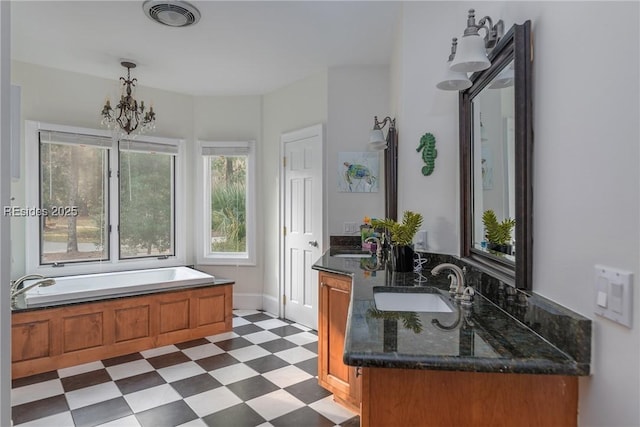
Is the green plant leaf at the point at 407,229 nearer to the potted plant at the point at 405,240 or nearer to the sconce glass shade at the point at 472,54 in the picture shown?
the potted plant at the point at 405,240

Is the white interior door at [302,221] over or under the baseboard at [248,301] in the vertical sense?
over

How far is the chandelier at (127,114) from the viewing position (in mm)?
3491

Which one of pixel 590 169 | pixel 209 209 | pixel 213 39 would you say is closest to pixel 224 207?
pixel 209 209

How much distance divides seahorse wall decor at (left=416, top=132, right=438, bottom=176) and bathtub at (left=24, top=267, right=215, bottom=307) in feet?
7.97

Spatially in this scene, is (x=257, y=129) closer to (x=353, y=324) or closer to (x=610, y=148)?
(x=353, y=324)

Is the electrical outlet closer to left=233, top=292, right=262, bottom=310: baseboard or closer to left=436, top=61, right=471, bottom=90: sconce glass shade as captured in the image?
left=233, top=292, right=262, bottom=310: baseboard

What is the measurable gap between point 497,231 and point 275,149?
3.17m

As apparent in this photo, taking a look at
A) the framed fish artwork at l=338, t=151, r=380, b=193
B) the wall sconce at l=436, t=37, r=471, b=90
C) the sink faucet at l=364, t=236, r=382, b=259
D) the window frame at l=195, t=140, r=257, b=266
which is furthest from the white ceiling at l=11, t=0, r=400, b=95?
the sink faucet at l=364, t=236, r=382, b=259

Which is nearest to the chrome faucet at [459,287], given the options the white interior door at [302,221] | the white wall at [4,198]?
the white wall at [4,198]

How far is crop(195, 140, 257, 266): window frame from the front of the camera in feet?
14.7

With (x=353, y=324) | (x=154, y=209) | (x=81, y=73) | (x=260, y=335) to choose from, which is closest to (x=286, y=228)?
(x=260, y=335)

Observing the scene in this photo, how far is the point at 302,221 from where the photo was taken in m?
3.97

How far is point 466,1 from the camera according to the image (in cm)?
189

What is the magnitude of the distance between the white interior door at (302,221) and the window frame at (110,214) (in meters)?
1.33
